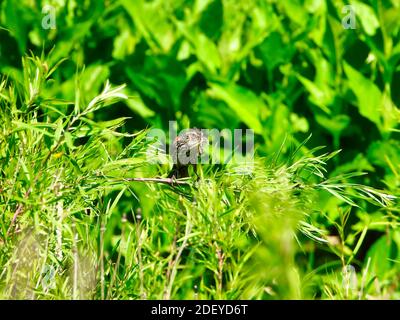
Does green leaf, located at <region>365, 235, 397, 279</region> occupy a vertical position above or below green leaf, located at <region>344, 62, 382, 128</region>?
below

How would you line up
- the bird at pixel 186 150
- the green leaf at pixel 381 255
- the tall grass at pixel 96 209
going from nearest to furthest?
the tall grass at pixel 96 209, the bird at pixel 186 150, the green leaf at pixel 381 255

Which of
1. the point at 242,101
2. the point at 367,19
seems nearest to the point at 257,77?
the point at 242,101

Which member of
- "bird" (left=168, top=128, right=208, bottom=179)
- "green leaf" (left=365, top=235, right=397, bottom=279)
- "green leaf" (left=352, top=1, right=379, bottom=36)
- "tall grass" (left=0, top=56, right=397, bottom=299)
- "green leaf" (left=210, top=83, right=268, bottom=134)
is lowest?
"tall grass" (left=0, top=56, right=397, bottom=299)

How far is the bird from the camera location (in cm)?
183

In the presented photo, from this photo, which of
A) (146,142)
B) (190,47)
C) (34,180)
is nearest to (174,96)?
(190,47)

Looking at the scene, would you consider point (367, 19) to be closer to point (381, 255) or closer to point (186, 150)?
point (381, 255)

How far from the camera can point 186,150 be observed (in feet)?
6.05

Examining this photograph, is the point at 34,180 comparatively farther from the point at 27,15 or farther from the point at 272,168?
the point at 27,15

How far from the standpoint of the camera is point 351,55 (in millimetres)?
3924

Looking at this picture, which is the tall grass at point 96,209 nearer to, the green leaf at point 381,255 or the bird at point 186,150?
the bird at point 186,150

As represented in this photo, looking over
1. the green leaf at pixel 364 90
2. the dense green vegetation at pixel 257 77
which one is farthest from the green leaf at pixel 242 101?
the green leaf at pixel 364 90

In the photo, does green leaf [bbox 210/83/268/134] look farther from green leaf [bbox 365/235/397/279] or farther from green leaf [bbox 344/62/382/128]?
green leaf [bbox 365/235/397/279]

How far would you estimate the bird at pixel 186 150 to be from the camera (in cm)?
183

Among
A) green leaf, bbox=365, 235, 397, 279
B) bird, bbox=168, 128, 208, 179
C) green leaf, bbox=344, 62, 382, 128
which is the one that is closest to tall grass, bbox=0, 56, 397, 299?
bird, bbox=168, 128, 208, 179
